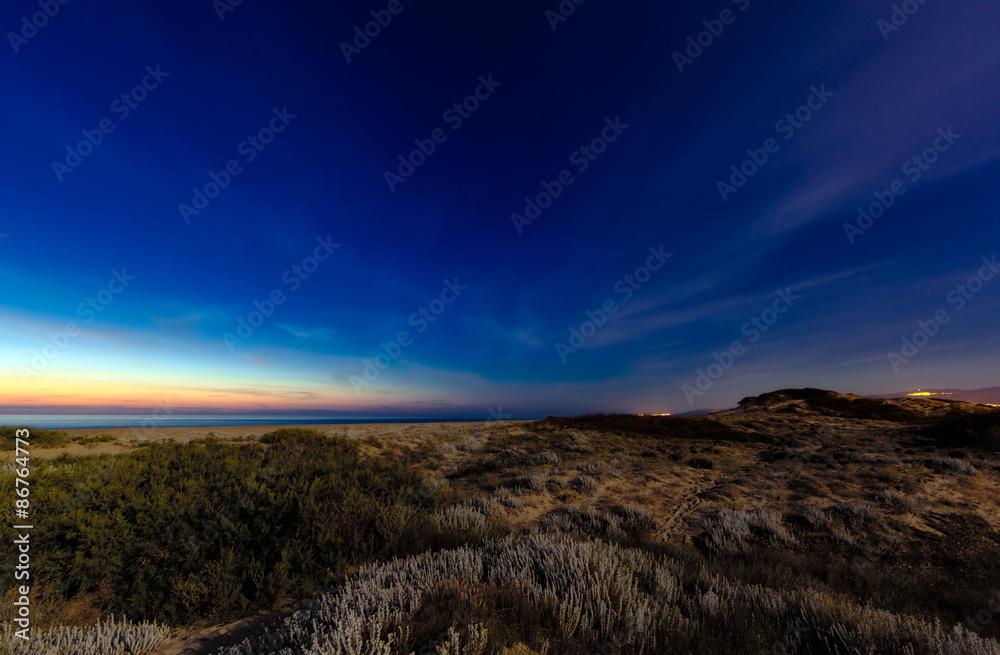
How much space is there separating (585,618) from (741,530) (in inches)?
238

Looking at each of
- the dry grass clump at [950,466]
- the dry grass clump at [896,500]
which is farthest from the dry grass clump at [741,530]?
the dry grass clump at [950,466]

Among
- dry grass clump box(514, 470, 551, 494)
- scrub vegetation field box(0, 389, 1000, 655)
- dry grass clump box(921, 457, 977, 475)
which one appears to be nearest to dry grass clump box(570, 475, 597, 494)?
scrub vegetation field box(0, 389, 1000, 655)

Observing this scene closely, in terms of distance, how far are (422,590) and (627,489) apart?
29.3ft

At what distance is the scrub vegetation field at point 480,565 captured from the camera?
3.00 meters

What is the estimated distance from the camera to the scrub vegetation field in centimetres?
300

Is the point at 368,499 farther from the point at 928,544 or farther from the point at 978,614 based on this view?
the point at 928,544

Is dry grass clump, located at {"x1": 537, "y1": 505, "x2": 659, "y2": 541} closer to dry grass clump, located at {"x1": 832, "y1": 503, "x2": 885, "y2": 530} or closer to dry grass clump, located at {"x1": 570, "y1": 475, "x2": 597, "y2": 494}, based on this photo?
dry grass clump, located at {"x1": 570, "y1": 475, "x2": 597, "y2": 494}

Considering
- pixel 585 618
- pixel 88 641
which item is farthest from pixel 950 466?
pixel 88 641

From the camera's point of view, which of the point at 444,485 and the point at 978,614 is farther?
the point at 444,485

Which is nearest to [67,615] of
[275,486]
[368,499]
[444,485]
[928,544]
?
[275,486]

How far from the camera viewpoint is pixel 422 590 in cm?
340

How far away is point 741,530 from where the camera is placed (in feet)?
23.6

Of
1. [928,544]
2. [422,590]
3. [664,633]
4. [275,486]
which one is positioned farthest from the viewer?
[928,544]

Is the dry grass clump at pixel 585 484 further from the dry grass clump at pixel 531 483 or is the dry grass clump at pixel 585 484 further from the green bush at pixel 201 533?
the green bush at pixel 201 533
